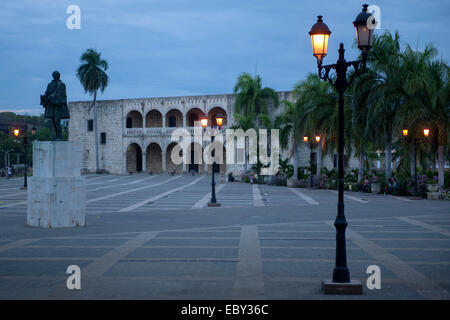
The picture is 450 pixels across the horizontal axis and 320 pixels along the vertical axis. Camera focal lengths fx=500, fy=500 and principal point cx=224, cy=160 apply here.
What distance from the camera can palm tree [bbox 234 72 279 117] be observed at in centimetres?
4712

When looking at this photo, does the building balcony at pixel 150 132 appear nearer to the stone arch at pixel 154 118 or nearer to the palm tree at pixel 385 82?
the stone arch at pixel 154 118

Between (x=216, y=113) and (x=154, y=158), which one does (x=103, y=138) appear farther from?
(x=216, y=113)

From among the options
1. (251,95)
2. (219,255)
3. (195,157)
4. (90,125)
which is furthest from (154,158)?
(219,255)

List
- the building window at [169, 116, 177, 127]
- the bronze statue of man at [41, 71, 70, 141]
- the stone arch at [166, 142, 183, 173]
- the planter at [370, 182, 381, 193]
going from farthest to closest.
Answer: the building window at [169, 116, 177, 127] → the stone arch at [166, 142, 183, 173] → the planter at [370, 182, 381, 193] → the bronze statue of man at [41, 71, 70, 141]

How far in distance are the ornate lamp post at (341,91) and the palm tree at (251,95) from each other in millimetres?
39581

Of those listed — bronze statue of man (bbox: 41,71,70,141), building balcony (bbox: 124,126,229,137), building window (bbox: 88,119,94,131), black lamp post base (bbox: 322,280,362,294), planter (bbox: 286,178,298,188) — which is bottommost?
planter (bbox: 286,178,298,188)

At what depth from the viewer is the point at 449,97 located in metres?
23.6

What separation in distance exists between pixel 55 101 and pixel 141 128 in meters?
43.5

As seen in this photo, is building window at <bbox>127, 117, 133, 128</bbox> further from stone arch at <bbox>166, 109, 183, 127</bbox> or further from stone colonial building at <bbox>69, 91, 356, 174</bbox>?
stone arch at <bbox>166, 109, 183, 127</bbox>

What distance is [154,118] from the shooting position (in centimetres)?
5944

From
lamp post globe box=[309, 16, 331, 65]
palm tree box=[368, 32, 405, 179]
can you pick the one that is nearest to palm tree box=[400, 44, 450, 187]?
palm tree box=[368, 32, 405, 179]

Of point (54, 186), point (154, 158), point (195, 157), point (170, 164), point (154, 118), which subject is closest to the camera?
point (54, 186)

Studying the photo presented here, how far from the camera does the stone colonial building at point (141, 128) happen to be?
55.3m

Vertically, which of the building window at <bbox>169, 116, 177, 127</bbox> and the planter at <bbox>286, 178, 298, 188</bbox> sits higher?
the building window at <bbox>169, 116, 177, 127</bbox>
